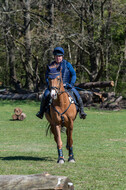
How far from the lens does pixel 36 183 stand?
4512 millimetres

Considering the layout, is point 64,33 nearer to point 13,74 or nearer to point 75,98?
point 13,74

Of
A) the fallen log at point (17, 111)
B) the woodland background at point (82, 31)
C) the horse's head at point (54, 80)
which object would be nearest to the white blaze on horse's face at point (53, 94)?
the horse's head at point (54, 80)

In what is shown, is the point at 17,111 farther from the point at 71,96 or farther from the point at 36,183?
the point at 36,183

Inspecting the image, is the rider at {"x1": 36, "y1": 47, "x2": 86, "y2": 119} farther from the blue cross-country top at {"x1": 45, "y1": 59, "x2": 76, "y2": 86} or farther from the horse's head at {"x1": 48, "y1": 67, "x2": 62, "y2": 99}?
the horse's head at {"x1": 48, "y1": 67, "x2": 62, "y2": 99}

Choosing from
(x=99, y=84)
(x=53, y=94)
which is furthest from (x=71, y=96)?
(x=99, y=84)

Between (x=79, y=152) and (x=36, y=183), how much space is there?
24.9 ft

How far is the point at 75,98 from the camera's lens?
10664 mm

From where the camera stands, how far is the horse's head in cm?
902

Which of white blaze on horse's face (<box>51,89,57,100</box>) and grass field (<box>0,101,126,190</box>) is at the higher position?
white blaze on horse's face (<box>51,89,57,100</box>)

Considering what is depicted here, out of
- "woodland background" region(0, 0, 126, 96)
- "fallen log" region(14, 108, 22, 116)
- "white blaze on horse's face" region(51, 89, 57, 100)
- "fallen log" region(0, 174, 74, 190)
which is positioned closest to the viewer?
"fallen log" region(0, 174, 74, 190)

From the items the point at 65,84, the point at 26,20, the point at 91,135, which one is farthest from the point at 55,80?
the point at 26,20

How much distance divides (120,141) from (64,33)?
19.0 m

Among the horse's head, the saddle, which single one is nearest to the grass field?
the saddle

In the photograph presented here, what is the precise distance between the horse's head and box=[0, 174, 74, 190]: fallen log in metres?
4.40
